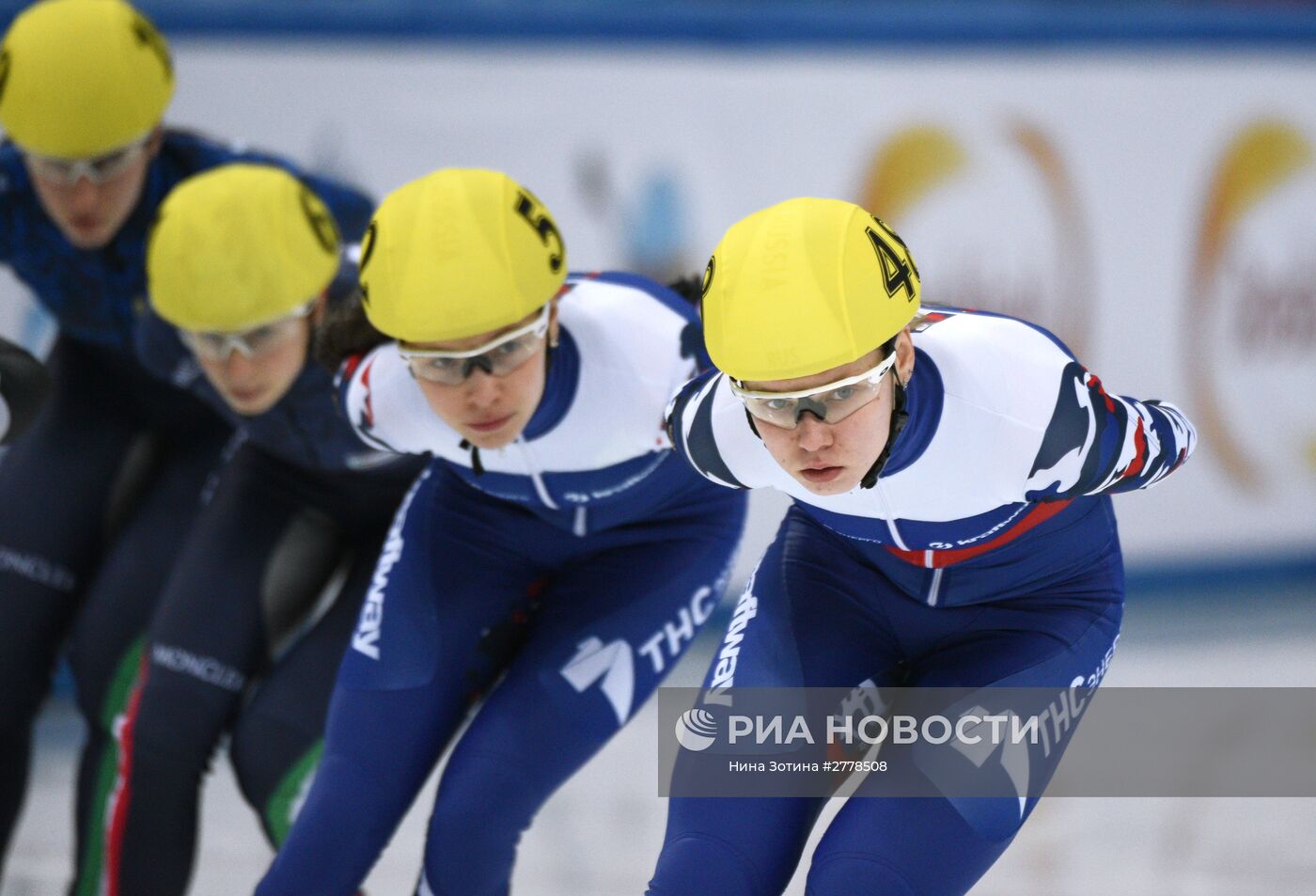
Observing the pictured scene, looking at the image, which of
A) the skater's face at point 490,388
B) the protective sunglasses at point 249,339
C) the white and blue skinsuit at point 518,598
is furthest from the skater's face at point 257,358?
the skater's face at point 490,388

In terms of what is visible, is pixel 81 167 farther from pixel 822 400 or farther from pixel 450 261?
pixel 822 400

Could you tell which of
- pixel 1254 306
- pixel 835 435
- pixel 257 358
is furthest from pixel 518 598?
pixel 1254 306

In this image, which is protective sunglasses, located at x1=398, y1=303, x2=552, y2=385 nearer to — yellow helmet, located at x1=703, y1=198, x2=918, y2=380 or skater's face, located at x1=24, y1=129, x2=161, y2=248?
yellow helmet, located at x1=703, y1=198, x2=918, y2=380

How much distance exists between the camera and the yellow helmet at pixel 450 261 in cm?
255

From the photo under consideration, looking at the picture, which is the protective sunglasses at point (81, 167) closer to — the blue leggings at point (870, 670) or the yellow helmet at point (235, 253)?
the yellow helmet at point (235, 253)

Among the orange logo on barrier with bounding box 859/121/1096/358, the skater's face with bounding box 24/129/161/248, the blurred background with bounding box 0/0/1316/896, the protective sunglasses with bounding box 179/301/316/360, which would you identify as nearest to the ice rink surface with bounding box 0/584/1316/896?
the blurred background with bounding box 0/0/1316/896

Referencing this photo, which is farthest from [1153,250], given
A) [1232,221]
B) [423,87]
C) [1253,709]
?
[423,87]

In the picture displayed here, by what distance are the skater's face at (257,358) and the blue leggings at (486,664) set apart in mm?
410

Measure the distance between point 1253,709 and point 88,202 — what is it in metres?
4.07

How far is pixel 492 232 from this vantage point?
8.56 feet

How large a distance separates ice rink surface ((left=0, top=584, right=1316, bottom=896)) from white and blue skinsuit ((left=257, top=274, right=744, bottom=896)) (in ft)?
3.38

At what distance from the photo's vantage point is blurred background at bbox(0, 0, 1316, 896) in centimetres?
508

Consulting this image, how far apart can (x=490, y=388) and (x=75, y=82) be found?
5.00 ft

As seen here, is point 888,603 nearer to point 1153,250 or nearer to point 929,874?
point 929,874
